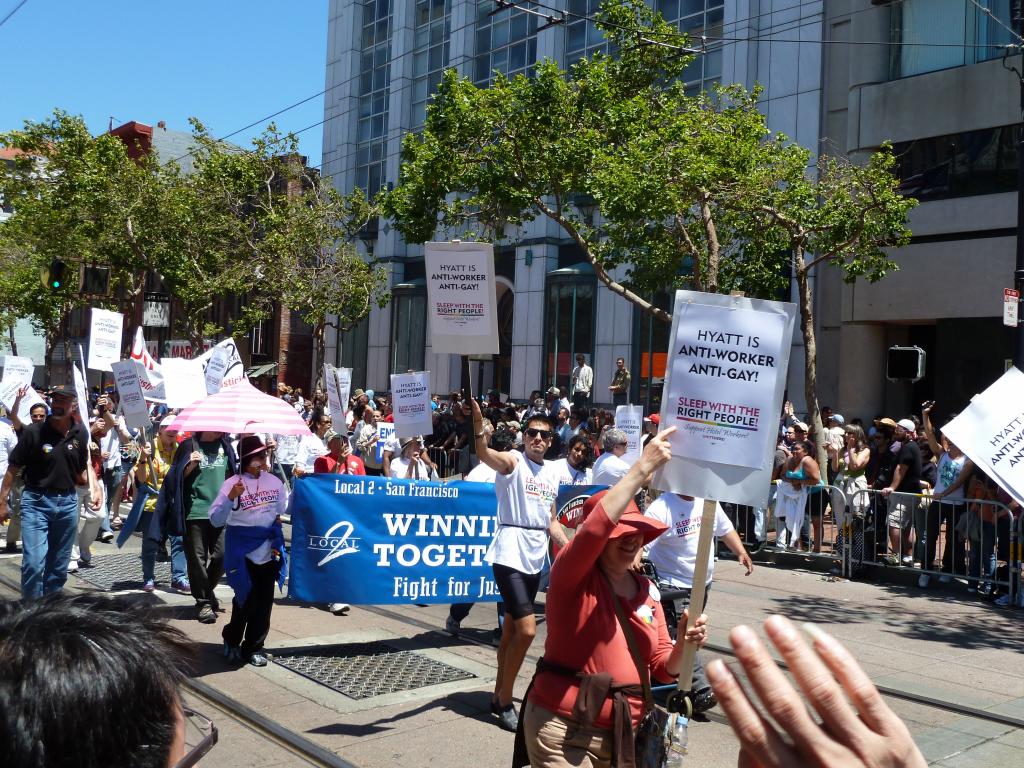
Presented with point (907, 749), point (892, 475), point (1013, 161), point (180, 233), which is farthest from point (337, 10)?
point (907, 749)

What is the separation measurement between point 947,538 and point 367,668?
735cm

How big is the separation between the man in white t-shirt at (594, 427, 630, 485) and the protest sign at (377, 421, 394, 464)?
6.39 meters

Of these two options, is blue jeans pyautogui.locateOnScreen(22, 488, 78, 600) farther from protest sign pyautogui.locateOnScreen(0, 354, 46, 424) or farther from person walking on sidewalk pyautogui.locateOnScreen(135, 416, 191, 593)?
protest sign pyautogui.locateOnScreen(0, 354, 46, 424)

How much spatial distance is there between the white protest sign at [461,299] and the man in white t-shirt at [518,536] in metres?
0.58

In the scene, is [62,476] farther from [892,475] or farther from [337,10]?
[337,10]

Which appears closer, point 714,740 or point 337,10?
point 714,740

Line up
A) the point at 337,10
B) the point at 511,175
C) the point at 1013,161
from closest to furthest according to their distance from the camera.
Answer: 1. the point at 511,175
2. the point at 1013,161
3. the point at 337,10

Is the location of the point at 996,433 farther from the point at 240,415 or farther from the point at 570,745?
the point at 240,415

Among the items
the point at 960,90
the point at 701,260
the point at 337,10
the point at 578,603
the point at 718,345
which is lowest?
the point at 578,603

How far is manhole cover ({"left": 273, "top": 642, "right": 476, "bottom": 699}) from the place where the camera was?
23.7 ft

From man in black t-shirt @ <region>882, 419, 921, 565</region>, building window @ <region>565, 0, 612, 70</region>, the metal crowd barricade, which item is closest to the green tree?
man in black t-shirt @ <region>882, 419, 921, 565</region>

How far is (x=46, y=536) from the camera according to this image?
8602mm

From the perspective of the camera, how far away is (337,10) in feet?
136

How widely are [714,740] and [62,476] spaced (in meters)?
5.72
